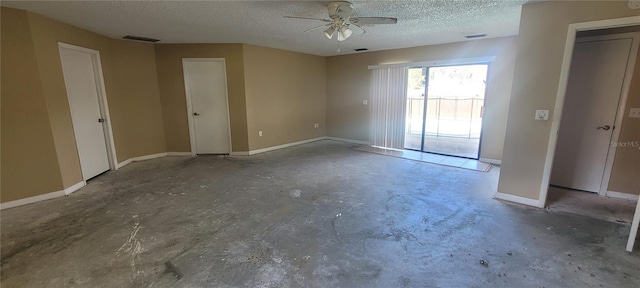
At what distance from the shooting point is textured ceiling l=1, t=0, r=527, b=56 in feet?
9.38

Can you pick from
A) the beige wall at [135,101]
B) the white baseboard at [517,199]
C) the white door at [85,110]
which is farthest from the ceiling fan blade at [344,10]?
the beige wall at [135,101]

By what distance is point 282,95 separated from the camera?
20.5ft

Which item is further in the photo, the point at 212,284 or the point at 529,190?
the point at 529,190

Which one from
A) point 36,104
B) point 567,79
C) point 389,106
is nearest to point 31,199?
point 36,104

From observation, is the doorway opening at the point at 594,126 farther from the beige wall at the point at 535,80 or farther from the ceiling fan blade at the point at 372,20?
the ceiling fan blade at the point at 372,20

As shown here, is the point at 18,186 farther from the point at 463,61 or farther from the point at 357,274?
the point at 463,61

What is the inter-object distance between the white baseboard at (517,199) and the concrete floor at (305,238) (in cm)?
11

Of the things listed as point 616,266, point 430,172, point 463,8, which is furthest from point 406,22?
point 616,266

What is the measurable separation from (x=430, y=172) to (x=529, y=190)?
1410 millimetres

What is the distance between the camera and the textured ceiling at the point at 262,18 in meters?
2.86

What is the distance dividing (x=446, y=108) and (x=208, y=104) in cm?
640

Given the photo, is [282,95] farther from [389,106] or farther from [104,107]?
[104,107]

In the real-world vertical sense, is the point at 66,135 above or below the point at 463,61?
below

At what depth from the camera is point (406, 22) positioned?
3.61m
